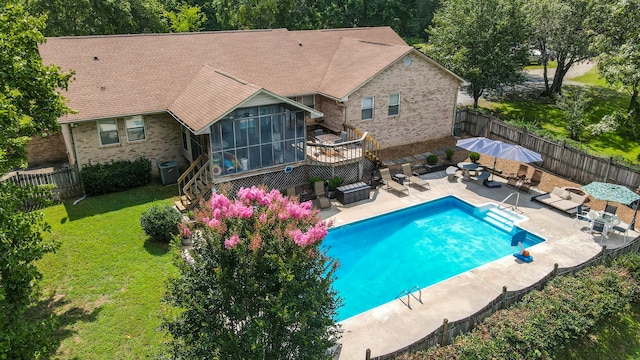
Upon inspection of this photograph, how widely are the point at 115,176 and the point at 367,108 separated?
13.5 meters

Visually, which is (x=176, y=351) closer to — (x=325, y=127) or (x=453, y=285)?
(x=453, y=285)

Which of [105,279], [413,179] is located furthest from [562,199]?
[105,279]

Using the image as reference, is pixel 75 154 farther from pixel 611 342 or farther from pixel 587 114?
pixel 587 114

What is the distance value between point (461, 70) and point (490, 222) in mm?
14683

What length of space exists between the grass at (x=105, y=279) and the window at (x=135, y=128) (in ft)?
10.8

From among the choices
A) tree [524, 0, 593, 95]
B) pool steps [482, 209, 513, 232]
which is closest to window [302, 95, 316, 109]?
pool steps [482, 209, 513, 232]

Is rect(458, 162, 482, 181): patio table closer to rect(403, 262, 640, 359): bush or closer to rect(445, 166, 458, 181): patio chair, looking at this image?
rect(445, 166, 458, 181): patio chair

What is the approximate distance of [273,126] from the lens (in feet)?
66.5

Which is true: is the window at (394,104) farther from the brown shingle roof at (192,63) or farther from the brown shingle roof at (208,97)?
the brown shingle roof at (208,97)

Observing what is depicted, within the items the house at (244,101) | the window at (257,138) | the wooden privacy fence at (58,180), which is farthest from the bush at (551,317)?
the wooden privacy fence at (58,180)

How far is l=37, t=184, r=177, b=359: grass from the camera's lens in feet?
40.7

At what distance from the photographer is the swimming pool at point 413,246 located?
1642 centimetres

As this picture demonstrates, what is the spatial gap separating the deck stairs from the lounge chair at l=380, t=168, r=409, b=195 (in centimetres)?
898

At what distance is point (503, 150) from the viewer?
2153 centimetres
